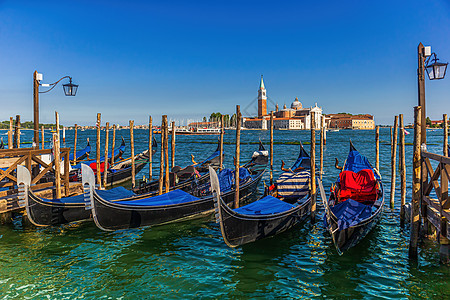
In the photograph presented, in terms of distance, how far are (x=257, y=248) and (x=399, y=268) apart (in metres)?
2.22

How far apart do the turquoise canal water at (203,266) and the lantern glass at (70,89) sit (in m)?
2.94

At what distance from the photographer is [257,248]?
5.67 meters

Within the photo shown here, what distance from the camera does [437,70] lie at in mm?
4750

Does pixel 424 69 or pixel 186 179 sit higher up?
pixel 424 69

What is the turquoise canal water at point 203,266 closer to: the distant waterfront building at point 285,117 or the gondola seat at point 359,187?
the gondola seat at point 359,187

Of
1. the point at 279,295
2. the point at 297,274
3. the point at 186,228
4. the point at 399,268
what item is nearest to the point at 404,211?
the point at 399,268

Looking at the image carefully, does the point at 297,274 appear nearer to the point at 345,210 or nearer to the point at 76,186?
the point at 345,210

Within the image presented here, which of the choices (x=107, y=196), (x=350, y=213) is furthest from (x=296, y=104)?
(x=350, y=213)

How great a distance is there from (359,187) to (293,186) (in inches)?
59.0

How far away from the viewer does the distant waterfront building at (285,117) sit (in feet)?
323

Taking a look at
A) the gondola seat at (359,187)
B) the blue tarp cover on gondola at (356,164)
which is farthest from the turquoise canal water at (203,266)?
the blue tarp cover on gondola at (356,164)

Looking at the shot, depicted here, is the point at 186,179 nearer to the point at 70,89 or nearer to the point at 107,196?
the point at 107,196

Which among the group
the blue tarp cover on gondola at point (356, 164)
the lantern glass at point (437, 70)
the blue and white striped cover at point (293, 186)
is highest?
the lantern glass at point (437, 70)

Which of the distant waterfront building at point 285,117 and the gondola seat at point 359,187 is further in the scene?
the distant waterfront building at point 285,117
